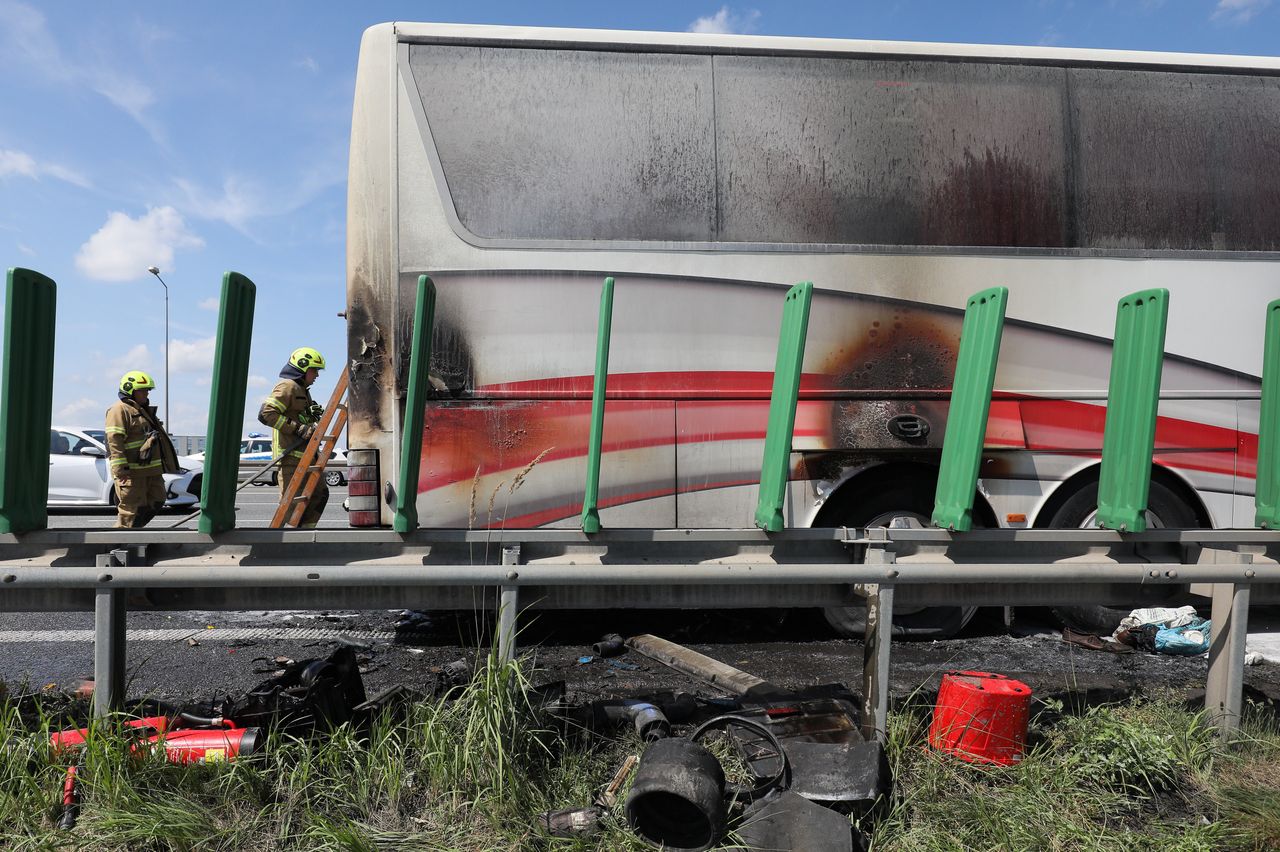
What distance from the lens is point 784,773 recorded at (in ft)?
8.38

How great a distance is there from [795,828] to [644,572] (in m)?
0.96

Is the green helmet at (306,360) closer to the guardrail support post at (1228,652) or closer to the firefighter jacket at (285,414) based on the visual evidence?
the firefighter jacket at (285,414)

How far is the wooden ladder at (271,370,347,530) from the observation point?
15.4 ft

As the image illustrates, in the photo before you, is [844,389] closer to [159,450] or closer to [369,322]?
[369,322]

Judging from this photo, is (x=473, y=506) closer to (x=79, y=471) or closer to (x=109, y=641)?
(x=109, y=641)

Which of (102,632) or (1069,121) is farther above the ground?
(1069,121)

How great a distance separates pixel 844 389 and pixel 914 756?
90.3 inches

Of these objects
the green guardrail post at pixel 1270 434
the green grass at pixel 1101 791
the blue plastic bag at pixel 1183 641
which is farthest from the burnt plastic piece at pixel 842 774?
the blue plastic bag at pixel 1183 641

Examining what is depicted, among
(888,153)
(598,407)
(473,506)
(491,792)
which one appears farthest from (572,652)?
(888,153)

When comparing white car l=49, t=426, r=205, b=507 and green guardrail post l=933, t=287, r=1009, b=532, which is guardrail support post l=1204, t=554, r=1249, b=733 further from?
white car l=49, t=426, r=205, b=507

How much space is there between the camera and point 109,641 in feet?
8.53

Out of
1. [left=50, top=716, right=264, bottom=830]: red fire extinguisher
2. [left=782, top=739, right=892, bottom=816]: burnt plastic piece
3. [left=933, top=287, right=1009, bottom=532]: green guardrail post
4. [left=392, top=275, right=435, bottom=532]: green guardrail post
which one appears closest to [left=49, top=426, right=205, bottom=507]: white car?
[left=50, top=716, right=264, bottom=830]: red fire extinguisher

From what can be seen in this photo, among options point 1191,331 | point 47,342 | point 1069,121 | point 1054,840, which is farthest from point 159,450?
point 1191,331

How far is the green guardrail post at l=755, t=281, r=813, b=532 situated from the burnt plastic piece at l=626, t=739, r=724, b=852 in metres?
0.93
